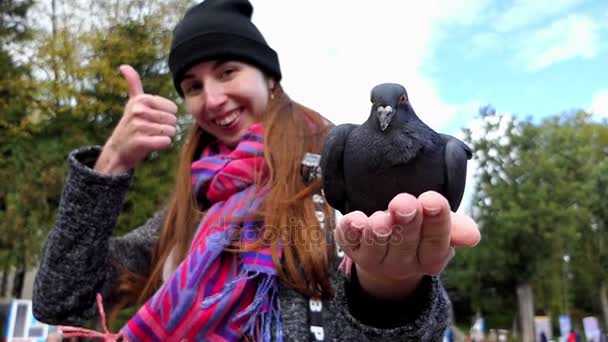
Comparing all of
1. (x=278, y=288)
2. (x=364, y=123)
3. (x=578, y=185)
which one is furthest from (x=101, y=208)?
(x=578, y=185)

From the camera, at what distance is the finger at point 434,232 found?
1147 mm

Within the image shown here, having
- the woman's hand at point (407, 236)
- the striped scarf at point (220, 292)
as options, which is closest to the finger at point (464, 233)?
the woman's hand at point (407, 236)

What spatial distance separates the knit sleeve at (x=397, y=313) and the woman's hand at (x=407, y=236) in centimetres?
20

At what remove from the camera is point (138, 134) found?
2350mm

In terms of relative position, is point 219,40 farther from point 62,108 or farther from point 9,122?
point 9,122

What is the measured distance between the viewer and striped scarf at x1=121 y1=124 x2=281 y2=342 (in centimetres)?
206

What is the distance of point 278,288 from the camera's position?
212 cm

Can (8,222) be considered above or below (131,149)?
above

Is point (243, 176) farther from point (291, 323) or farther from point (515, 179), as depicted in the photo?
point (515, 179)

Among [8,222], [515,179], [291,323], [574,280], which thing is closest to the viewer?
[291,323]

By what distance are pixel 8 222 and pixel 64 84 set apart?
3.16 m

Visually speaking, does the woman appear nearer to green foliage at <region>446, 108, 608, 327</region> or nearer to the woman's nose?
the woman's nose

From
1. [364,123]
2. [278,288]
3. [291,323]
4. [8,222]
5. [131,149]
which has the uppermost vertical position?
[8,222]

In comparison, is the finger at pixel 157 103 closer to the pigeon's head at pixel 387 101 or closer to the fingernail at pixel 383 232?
the pigeon's head at pixel 387 101
